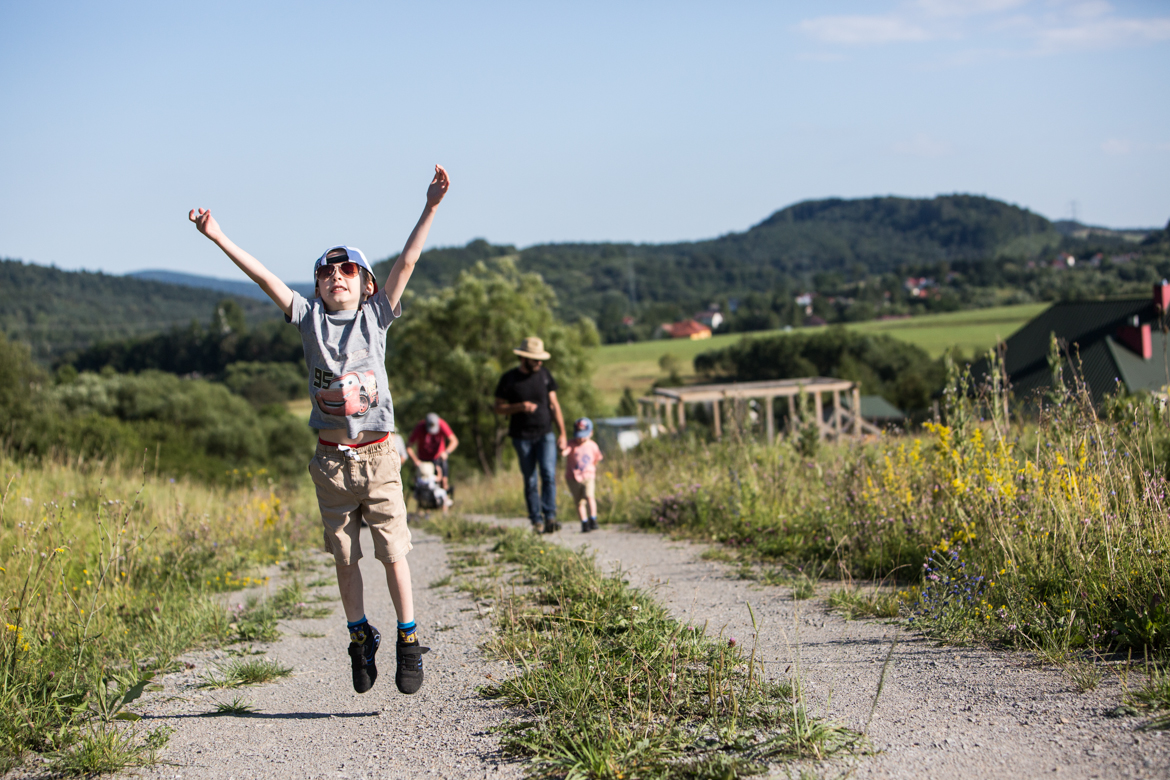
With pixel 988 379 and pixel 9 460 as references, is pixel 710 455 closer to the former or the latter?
pixel 988 379

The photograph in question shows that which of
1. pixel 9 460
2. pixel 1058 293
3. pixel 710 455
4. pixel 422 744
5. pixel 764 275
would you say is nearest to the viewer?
pixel 422 744

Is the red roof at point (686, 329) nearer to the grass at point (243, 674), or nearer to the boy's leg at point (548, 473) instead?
the boy's leg at point (548, 473)

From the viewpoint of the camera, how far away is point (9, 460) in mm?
9930

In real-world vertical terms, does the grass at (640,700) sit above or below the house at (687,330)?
above

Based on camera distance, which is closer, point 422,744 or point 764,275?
point 422,744

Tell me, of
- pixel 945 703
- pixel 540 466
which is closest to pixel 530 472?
pixel 540 466

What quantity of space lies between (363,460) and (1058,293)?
301 feet

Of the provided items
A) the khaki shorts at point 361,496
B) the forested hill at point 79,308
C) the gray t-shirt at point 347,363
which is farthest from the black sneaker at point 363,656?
the forested hill at point 79,308

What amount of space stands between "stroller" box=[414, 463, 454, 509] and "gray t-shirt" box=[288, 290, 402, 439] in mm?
7845

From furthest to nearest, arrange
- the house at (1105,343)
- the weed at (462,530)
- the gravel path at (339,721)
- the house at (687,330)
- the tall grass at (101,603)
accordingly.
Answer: the house at (687,330) < the house at (1105,343) < the weed at (462,530) < the tall grass at (101,603) < the gravel path at (339,721)

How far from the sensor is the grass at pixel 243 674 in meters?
3.85

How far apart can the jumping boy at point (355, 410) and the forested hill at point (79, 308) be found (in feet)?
197

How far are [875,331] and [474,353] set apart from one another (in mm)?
50300

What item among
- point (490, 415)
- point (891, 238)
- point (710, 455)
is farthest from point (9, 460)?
point (891, 238)
